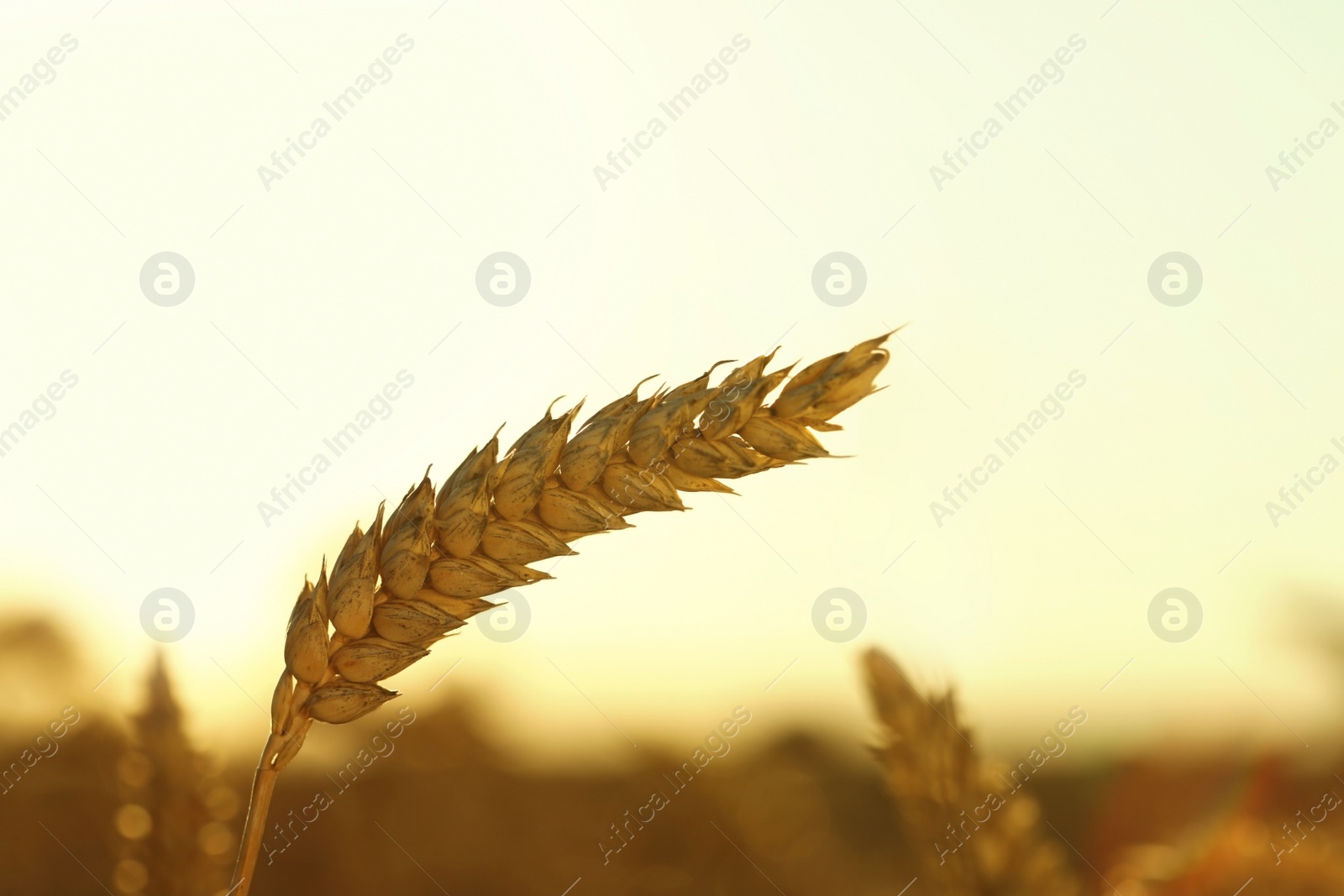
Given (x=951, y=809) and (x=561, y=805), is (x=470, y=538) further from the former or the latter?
(x=561, y=805)

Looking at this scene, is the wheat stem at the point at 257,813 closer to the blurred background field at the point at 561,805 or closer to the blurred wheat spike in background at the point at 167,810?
the blurred wheat spike in background at the point at 167,810

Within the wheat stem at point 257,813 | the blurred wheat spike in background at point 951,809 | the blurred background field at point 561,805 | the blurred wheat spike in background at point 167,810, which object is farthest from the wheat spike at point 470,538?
the blurred background field at point 561,805

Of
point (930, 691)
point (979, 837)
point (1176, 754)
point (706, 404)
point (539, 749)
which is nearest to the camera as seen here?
point (706, 404)

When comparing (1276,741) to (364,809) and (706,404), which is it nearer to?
(706,404)

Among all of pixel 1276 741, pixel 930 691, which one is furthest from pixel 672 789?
pixel 1276 741

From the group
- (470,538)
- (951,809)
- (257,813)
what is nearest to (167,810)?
(257,813)

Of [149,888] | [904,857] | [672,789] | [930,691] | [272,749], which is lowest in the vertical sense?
[904,857]
